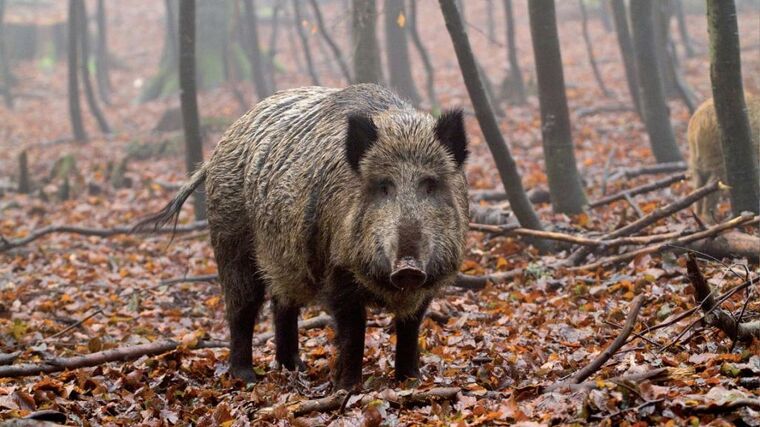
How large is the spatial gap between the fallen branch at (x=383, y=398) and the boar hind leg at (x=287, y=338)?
1.73 meters

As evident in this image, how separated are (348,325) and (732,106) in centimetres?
437

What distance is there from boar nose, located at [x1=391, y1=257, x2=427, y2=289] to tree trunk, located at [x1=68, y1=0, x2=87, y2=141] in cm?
1808

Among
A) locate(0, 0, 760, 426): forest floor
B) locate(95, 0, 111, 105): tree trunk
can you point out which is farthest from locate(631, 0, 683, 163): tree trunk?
locate(95, 0, 111, 105): tree trunk

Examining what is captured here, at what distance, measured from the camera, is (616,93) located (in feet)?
69.1

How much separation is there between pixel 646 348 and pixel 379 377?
1.80 metres

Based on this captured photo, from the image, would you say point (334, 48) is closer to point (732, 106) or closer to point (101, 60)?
point (732, 106)

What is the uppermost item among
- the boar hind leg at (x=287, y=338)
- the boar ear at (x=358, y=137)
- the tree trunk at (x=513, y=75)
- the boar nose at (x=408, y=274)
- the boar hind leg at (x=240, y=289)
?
the tree trunk at (x=513, y=75)

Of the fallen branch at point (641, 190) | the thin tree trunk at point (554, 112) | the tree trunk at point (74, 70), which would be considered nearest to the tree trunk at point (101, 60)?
the tree trunk at point (74, 70)

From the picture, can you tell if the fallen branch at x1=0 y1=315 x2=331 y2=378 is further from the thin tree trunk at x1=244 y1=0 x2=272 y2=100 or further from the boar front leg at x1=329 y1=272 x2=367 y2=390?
the thin tree trunk at x1=244 y1=0 x2=272 y2=100

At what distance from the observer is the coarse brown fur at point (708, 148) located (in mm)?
9938

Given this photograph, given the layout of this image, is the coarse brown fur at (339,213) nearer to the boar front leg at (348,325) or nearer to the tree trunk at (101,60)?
the boar front leg at (348,325)

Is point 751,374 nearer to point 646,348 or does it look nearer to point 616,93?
point 646,348

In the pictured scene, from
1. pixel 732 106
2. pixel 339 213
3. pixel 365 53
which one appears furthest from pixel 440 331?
pixel 365 53

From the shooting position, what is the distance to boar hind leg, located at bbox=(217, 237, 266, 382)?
685 centimetres
